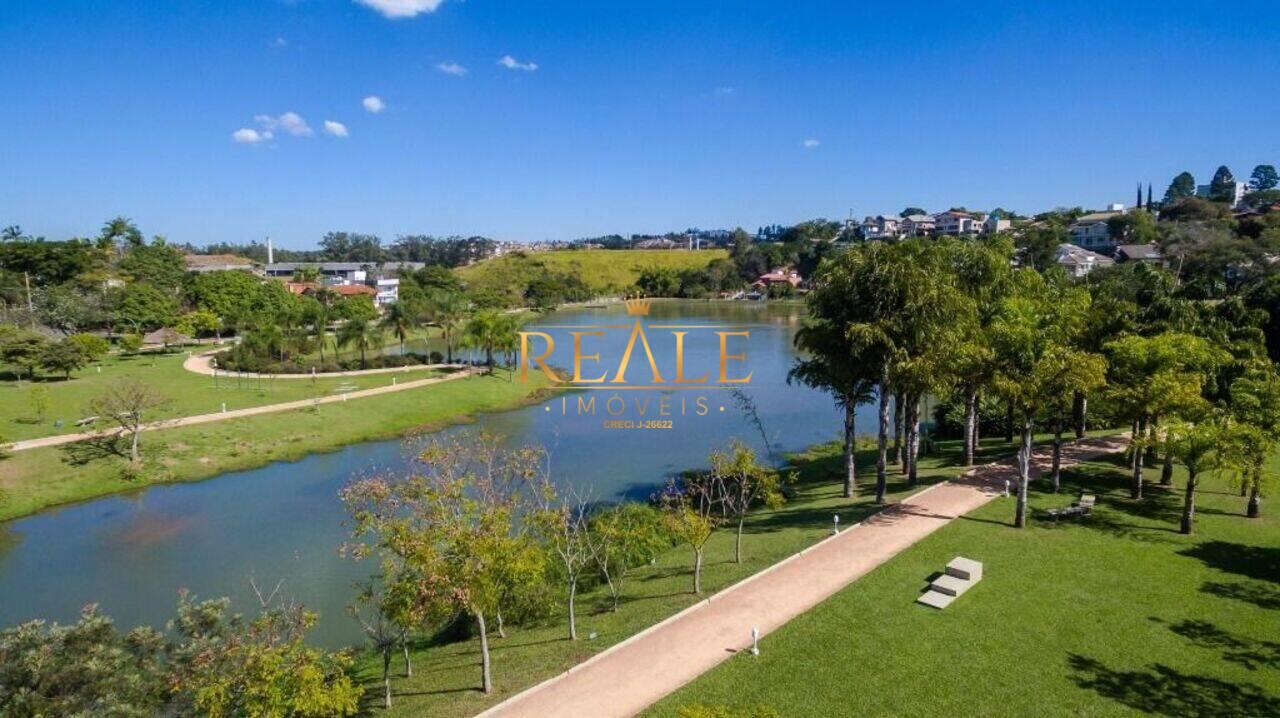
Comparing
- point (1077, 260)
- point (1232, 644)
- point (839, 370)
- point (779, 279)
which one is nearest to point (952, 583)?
point (1232, 644)

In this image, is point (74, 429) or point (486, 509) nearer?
point (486, 509)

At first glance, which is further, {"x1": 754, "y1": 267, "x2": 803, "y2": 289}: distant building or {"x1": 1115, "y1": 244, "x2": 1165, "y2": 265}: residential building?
{"x1": 754, "y1": 267, "x2": 803, "y2": 289}: distant building

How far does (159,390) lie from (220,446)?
13.5 meters

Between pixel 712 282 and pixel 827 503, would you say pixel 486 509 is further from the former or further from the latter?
pixel 712 282

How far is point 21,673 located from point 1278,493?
31.6m

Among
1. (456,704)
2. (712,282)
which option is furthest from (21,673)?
(712,282)

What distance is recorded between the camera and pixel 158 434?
1345 inches

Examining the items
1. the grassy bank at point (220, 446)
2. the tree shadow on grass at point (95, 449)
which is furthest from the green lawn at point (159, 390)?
the grassy bank at point (220, 446)

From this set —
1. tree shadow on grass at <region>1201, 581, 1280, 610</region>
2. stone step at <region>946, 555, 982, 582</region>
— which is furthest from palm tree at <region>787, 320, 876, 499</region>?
tree shadow on grass at <region>1201, 581, 1280, 610</region>

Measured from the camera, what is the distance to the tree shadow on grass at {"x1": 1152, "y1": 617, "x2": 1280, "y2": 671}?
12344mm

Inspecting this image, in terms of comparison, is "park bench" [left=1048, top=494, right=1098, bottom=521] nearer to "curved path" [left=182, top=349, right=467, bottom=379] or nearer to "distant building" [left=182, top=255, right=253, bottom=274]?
"curved path" [left=182, top=349, right=467, bottom=379]

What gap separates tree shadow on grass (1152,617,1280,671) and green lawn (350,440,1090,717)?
8.30m

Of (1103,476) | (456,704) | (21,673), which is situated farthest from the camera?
(1103,476)

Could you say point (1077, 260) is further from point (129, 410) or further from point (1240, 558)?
point (129, 410)
